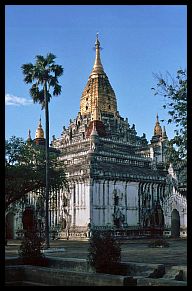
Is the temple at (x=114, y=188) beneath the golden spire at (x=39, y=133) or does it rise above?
beneath

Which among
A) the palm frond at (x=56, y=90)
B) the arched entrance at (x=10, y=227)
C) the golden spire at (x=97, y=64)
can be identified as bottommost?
the arched entrance at (x=10, y=227)

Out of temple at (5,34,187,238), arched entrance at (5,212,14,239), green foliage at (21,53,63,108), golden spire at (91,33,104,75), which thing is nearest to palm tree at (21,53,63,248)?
green foliage at (21,53,63,108)

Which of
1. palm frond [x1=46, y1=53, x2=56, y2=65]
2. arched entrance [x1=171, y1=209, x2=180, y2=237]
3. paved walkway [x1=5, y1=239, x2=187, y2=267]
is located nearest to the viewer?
paved walkway [x1=5, y1=239, x2=187, y2=267]

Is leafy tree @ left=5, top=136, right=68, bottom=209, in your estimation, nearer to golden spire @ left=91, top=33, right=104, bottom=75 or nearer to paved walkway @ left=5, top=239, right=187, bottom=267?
paved walkway @ left=5, top=239, right=187, bottom=267

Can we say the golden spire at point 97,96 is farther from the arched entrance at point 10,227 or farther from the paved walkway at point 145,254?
the paved walkway at point 145,254

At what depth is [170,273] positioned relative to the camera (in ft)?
47.9

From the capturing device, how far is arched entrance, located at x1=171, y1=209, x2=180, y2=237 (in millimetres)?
48812

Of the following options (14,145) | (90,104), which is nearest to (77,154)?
(90,104)

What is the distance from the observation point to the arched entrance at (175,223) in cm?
4881

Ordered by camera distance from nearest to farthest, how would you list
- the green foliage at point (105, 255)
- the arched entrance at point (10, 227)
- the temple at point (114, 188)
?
the green foliage at point (105, 255)
the temple at point (114, 188)
the arched entrance at point (10, 227)

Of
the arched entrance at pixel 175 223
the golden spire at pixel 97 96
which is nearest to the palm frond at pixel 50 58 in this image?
the arched entrance at pixel 175 223

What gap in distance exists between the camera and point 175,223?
49125mm

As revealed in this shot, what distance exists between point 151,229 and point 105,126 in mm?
18106
